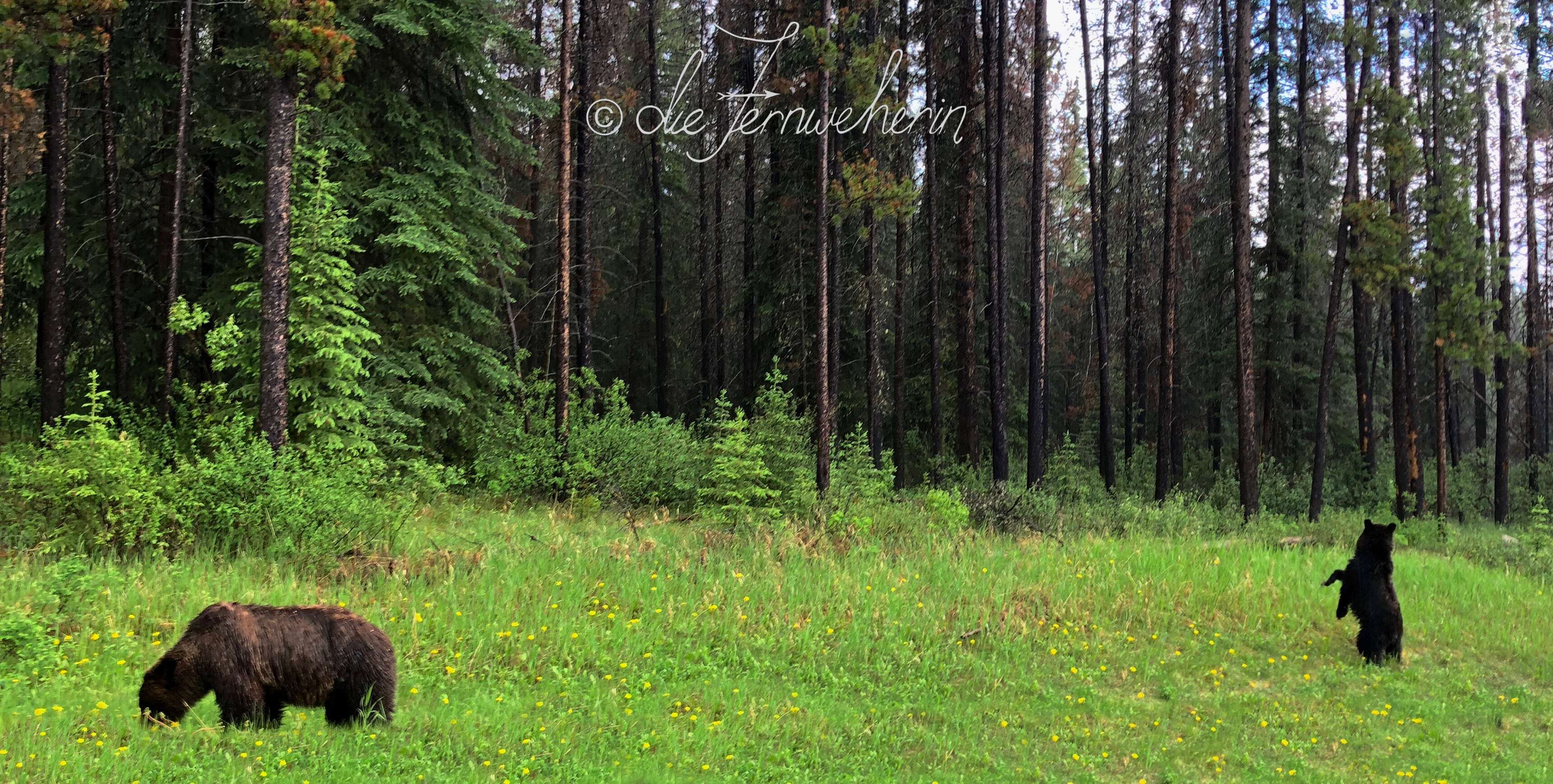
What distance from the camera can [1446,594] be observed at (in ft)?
41.4

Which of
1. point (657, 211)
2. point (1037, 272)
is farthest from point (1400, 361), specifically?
point (657, 211)

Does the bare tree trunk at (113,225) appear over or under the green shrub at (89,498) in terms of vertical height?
over

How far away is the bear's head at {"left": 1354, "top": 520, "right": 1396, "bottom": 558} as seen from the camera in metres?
9.77

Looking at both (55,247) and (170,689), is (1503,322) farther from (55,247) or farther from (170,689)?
(55,247)

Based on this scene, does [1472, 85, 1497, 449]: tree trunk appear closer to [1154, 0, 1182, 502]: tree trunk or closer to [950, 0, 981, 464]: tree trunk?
[1154, 0, 1182, 502]: tree trunk

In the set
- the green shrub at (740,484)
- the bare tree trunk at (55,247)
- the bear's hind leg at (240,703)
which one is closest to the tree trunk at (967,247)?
the green shrub at (740,484)

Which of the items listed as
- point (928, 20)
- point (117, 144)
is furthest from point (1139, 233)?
point (117, 144)

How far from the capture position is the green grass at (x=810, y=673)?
227 inches

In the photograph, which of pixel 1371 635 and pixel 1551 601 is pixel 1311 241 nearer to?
pixel 1551 601

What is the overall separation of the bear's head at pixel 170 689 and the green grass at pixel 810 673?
12cm

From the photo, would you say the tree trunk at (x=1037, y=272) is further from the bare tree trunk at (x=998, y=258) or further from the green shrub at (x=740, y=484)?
the green shrub at (x=740, y=484)

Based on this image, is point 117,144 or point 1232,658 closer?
point 1232,658

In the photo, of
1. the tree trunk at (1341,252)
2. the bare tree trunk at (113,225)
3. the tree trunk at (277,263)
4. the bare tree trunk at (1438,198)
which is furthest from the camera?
the bare tree trunk at (1438,198)

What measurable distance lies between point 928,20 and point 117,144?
18.1m
